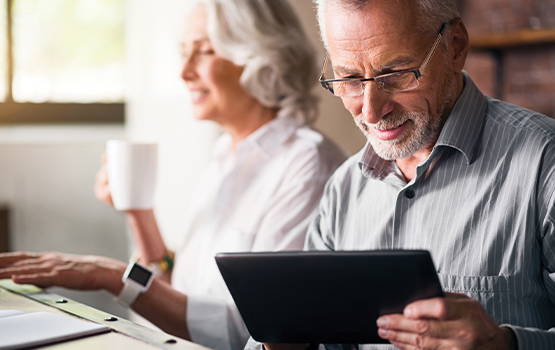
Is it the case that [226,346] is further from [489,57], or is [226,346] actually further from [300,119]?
[489,57]

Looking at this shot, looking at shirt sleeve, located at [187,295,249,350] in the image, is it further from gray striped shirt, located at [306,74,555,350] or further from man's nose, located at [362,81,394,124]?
man's nose, located at [362,81,394,124]

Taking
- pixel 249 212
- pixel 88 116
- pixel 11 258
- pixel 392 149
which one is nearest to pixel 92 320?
pixel 11 258

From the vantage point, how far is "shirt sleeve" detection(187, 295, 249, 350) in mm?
1525

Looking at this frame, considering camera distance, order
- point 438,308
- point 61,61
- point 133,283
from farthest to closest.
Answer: point 61,61, point 133,283, point 438,308

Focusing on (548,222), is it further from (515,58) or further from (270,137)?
(515,58)

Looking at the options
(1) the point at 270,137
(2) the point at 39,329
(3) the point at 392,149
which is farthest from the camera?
(1) the point at 270,137

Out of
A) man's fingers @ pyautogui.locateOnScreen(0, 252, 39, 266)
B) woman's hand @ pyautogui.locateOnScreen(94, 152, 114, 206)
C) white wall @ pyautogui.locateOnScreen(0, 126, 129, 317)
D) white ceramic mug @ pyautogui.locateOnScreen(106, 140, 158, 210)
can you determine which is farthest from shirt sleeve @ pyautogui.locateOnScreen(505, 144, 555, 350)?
white wall @ pyautogui.locateOnScreen(0, 126, 129, 317)

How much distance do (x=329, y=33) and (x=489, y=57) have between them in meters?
2.53

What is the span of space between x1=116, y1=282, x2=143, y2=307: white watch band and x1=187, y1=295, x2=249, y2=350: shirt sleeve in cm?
14

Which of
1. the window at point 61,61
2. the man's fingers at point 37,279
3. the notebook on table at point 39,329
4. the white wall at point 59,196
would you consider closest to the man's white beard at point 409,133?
the notebook on table at point 39,329

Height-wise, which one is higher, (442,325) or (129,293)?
(442,325)

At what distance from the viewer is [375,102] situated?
3.67ft

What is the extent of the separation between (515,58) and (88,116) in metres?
2.35

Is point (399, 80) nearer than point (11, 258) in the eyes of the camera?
Yes
